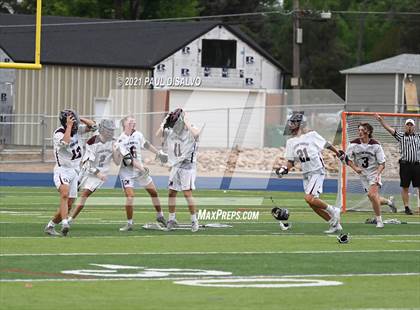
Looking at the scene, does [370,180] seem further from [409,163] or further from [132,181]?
[132,181]

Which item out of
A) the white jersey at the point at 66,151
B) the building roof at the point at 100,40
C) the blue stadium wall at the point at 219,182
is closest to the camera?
the white jersey at the point at 66,151

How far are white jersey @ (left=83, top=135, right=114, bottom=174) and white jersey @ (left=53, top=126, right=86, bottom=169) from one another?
5.13 ft

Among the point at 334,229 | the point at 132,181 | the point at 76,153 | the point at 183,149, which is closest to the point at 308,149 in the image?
the point at 334,229

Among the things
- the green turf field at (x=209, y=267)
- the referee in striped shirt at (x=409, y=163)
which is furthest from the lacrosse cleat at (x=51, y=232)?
the referee in striped shirt at (x=409, y=163)

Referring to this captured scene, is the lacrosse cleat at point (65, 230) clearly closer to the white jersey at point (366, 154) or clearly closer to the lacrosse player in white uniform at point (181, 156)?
the lacrosse player in white uniform at point (181, 156)

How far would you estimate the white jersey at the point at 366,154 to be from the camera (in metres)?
20.6

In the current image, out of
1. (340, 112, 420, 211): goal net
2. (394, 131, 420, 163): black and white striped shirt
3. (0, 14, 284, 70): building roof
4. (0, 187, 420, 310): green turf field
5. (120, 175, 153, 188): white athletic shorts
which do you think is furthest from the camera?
(0, 14, 284, 70): building roof

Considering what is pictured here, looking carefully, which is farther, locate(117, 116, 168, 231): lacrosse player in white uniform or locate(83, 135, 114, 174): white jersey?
locate(83, 135, 114, 174): white jersey

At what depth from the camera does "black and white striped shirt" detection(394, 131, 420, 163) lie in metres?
23.7

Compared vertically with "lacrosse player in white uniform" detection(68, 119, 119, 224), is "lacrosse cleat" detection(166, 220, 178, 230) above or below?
below

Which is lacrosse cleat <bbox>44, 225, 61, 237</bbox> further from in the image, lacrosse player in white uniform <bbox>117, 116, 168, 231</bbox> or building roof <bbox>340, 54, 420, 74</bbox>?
building roof <bbox>340, 54, 420, 74</bbox>

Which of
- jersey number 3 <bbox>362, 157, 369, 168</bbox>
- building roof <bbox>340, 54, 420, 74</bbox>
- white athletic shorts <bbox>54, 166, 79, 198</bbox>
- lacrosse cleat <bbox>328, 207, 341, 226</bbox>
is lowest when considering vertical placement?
lacrosse cleat <bbox>328, 207, 341, 226</bbox>

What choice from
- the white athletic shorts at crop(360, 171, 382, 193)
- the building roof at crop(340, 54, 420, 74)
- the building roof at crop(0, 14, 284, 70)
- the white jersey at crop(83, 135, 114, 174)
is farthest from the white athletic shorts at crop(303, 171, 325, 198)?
the building roof at crop(340, 54, 420, 74)

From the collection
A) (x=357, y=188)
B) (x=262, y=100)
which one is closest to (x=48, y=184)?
(x=357, y=188)
